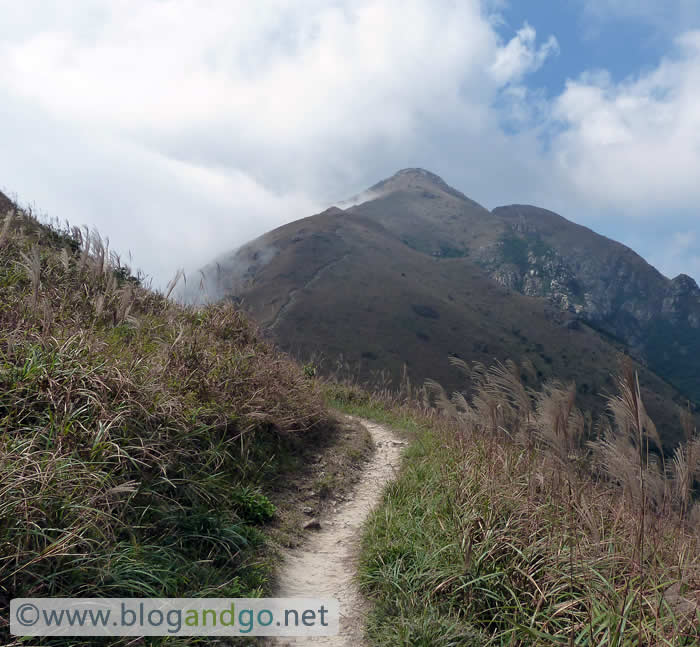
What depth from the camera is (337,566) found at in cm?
440

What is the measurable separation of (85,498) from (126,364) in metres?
1.81

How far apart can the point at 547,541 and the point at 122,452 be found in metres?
3.39

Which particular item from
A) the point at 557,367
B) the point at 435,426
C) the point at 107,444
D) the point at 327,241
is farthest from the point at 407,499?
the point at 327,241

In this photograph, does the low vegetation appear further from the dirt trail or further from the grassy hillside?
the grassy hillside

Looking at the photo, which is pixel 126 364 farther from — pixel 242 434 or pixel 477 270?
pixel 477 270

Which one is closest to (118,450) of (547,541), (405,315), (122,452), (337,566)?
(122,452)

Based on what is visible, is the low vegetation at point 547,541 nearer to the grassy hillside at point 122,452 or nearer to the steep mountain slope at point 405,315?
the grassy hillside at point 122,452

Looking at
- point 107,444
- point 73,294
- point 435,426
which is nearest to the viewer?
point 107,444

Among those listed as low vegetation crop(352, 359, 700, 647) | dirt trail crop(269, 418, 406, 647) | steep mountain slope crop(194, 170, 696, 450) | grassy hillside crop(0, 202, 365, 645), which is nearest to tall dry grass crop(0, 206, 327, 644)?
grassy hillside crop(0, 202, 365, 645)

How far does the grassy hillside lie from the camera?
2.82 m

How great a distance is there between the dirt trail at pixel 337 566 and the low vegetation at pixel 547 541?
187 millimetres

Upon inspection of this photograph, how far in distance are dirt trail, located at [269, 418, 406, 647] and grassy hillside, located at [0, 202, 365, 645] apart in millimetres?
329

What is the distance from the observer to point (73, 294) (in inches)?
247

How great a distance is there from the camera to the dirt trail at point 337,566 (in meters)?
3.36
